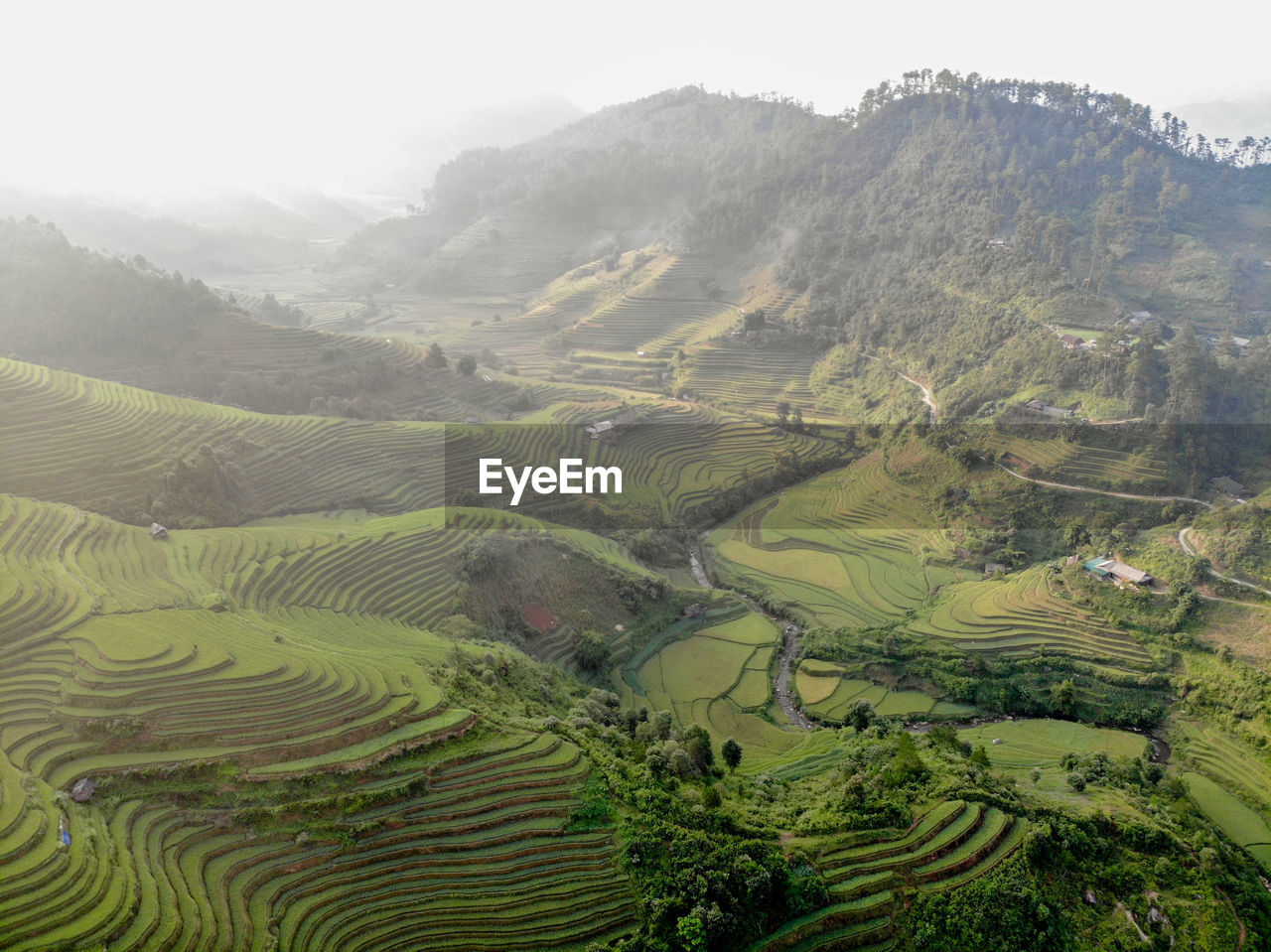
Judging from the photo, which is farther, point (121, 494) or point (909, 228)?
point (909, 228)

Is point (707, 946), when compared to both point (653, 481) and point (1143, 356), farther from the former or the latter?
point (1143, 356)

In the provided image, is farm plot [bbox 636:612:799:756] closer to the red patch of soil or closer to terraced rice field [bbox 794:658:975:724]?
terraced rice field [bbox 794:658:975:724]

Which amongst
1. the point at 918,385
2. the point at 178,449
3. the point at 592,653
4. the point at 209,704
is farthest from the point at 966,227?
the point at 209,704

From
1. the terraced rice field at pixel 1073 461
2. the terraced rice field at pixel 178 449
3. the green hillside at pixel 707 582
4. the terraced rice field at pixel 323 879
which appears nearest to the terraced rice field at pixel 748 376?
the green hillside at pixel 707 582

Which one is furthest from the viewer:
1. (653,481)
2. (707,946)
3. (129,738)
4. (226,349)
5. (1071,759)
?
(226,349)

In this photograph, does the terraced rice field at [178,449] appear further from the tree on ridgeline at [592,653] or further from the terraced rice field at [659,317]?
the terraced rice field at [659,317]

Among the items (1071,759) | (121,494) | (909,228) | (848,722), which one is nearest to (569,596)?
(848,722)

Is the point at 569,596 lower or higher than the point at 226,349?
lower
